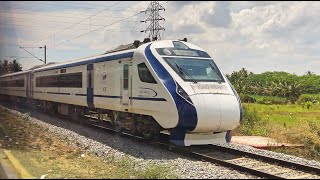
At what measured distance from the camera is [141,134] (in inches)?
499

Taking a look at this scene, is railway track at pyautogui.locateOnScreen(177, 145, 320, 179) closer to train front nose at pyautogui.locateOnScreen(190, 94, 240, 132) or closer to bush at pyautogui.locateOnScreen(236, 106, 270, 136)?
train front nose at pyautogui.locateOnScreen(190, 94, 240, 132)

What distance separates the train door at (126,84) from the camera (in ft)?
40.8

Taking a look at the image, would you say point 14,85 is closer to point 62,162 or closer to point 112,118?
point 112,118

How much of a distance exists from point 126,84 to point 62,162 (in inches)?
154

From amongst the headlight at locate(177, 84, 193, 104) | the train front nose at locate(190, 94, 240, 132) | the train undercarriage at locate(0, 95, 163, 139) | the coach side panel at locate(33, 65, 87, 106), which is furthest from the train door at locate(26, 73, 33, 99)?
the train front nose at locate(190, 94, 240, 132)

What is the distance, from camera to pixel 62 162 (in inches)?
371

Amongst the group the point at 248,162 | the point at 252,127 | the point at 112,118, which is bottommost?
the point at 248,162

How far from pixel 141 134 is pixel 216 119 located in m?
3.15

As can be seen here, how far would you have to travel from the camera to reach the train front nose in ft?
33.5

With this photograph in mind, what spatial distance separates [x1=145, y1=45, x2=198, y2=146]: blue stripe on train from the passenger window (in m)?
0.30

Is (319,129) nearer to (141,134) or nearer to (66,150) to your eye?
(141,134)

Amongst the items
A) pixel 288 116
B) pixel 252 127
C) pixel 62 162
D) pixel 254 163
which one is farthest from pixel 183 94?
pixel 288 116

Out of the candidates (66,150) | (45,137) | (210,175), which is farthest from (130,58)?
(210,175)

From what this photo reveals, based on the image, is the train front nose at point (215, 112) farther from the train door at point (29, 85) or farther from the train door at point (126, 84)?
the train door at point (29, 85)
